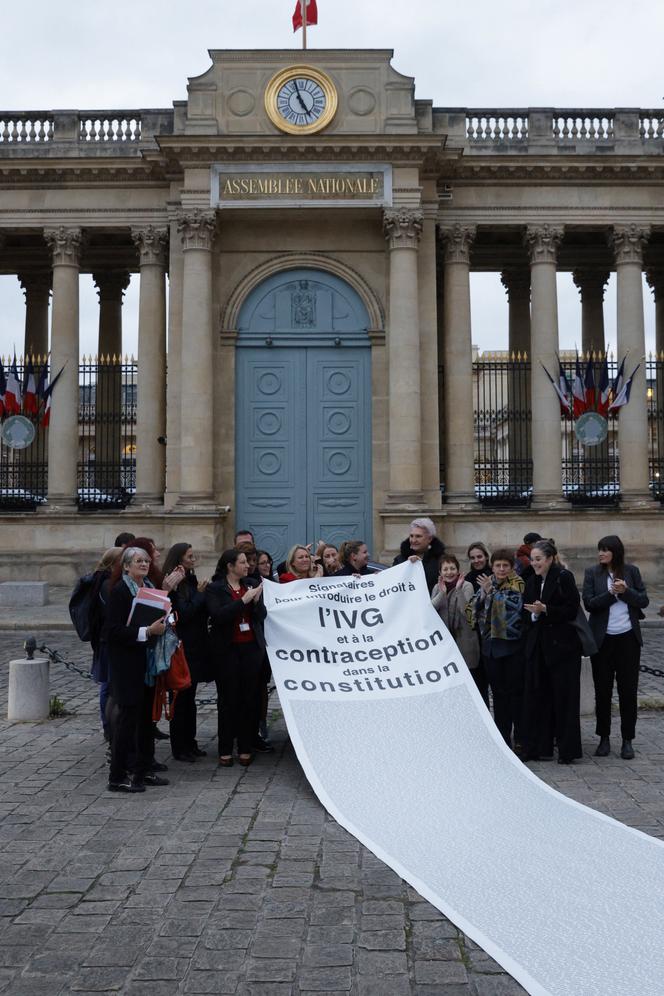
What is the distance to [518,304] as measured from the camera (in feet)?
92.9

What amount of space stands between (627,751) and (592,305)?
2197cm

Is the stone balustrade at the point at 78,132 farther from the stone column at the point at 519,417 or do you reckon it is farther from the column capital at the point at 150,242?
the stone column at the point at 519,417

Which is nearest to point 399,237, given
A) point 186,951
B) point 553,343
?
point 553,343

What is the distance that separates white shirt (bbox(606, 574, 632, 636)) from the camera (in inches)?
345

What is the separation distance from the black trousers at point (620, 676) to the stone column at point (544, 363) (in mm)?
14855

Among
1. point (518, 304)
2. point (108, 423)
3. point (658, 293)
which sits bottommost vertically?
point (108, 423)

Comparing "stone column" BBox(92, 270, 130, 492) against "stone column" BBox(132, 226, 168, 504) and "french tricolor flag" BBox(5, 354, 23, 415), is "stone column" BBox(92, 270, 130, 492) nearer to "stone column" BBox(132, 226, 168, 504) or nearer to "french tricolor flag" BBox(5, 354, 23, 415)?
"stone column" BBox(132, 226, 168, 504)

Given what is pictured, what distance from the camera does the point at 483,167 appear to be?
23.4 meters

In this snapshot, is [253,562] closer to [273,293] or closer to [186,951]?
[186,951]

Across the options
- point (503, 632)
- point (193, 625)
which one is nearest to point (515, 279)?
point (503, 632)

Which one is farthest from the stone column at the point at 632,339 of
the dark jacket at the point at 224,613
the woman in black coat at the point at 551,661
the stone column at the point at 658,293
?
the dark jacket at the point at 224,613

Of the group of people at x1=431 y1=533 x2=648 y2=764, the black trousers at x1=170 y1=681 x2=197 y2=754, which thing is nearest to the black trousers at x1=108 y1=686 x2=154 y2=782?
the black trousers at x1=170 y1=681 x2=197 y2=754

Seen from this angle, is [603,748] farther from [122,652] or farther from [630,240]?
[630,240]

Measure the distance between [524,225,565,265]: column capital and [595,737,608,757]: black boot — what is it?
1724 cm
